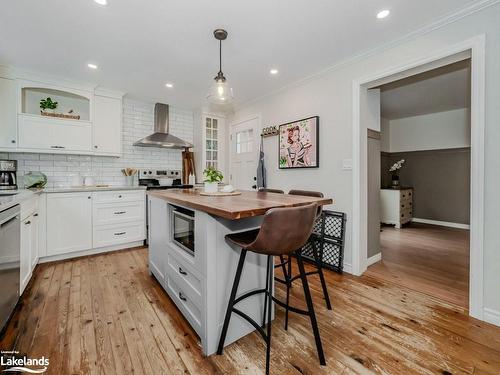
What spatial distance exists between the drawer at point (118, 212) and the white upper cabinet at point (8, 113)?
4.19ft

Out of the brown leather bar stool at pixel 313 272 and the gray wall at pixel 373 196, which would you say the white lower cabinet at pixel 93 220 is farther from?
the gray wall at pixel 373 196

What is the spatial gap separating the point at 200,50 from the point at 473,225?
301cm

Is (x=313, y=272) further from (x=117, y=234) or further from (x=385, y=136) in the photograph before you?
(x=385, y=136)

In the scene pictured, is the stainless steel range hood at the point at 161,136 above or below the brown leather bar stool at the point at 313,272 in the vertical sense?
above

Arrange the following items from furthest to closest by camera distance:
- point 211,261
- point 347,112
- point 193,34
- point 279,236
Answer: point 347,112
point 193,34
point 211,261
point 279,236

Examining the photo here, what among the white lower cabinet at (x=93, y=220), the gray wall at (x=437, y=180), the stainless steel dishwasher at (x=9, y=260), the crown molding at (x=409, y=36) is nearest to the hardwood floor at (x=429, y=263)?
the gray wall at (x=437, y=180)

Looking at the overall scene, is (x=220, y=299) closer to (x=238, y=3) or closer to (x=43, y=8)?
(x=238, y=3)

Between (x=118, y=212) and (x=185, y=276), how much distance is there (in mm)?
2328

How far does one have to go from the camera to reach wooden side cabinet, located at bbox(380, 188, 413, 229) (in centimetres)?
518

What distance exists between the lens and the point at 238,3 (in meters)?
1.87

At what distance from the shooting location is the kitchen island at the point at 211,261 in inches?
56.7

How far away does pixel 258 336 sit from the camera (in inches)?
65.2

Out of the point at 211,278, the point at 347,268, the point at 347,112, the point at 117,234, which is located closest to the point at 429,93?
the point at 347,112

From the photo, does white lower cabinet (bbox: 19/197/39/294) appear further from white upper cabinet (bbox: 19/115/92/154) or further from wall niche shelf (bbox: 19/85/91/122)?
wall niche shelf (bbox: 19/85/91/122)
